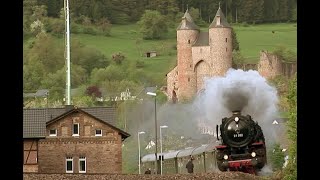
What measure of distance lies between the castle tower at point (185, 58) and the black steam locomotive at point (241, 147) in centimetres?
8894

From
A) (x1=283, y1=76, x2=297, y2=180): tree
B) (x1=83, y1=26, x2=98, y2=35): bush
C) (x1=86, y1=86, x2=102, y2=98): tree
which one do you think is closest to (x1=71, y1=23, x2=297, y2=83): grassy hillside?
(x1=83, y1=26, x2=98, y2=35): bush

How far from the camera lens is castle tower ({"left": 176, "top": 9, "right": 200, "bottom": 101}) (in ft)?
379

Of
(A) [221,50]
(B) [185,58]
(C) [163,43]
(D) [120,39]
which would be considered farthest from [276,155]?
(C) [163,43]

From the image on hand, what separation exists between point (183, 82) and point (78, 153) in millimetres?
82493

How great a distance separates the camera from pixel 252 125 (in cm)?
2348

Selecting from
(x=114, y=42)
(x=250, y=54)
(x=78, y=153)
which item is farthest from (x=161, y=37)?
(x=78, y=153)

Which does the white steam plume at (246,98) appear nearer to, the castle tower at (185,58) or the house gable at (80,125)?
the house gable at (80,125)

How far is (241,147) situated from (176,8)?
416ft

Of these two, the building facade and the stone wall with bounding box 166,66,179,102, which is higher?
the stone wall with bounding box 166,66,179,102

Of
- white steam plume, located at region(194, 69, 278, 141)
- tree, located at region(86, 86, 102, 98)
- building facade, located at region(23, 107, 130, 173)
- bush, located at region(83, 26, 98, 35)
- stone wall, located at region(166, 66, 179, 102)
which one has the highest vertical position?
bush, located at region(83, 26, 98, 35)

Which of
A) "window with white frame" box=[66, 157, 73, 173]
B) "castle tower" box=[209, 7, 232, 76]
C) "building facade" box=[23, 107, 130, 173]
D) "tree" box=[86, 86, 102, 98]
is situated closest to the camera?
"building facade" box=[23, 107, 130, 173]

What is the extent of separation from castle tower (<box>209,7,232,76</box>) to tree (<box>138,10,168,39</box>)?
46.2 feet

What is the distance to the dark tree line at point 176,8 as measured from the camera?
132m

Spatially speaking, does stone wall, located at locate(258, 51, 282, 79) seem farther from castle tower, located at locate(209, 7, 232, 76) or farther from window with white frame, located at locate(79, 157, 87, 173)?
window with white frame, located at locate(79, 157, 87, 173)
